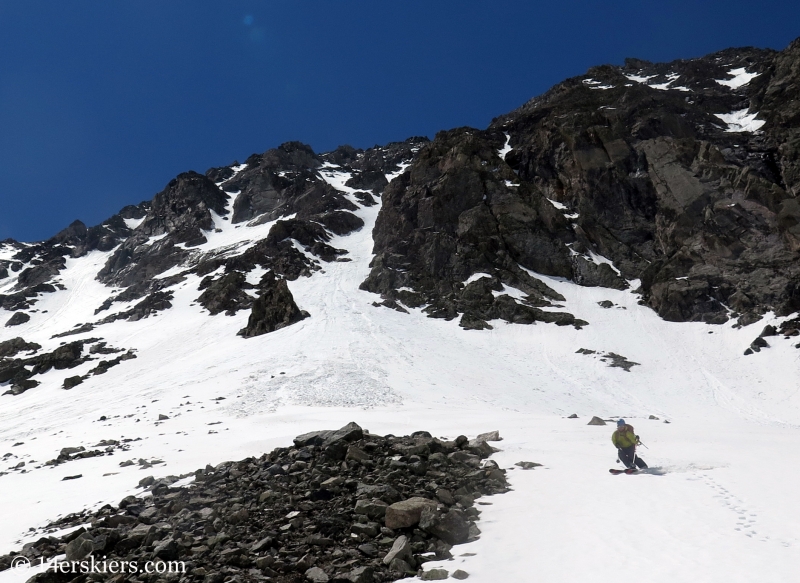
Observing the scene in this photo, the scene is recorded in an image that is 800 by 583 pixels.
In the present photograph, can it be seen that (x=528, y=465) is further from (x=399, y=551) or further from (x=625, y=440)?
(x=399, y=551)

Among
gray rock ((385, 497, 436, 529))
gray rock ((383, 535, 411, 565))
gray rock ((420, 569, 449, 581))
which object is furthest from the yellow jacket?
gray rock ((420, 569, 449, 581))

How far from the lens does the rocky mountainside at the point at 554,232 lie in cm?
5050

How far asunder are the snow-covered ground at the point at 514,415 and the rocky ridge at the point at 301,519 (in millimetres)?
722

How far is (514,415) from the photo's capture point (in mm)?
22281

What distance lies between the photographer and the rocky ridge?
6.86m

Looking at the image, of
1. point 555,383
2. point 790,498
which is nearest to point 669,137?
point 555,383

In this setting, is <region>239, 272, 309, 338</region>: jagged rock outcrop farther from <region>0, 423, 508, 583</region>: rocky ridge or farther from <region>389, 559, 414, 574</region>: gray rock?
<region>389, 559, 414, 574</region>: gray rock

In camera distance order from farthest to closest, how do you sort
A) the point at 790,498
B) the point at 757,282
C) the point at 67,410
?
the point at 757,282 < the point at 67,410 < the point at 790,498

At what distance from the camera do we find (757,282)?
48.8 meters

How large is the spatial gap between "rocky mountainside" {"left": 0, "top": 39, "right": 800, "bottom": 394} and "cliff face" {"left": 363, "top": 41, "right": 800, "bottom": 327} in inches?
8.6

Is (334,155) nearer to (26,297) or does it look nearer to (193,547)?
(26,297)

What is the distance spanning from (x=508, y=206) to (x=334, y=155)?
438 feet

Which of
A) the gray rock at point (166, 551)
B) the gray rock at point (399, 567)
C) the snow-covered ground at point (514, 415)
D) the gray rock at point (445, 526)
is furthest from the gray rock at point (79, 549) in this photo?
the gray rock at point (445, 526)

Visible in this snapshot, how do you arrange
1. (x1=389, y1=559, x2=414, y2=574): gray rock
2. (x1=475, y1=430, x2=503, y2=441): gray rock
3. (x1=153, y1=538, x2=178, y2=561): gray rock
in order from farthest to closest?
(x1=475, y1=430, x2=503, y2=441): gray rock, (x1=153, y1=538, x2=178, y2=561): gray rock, (x1=389, y1=559, x2=414, y2=574): gray rock
